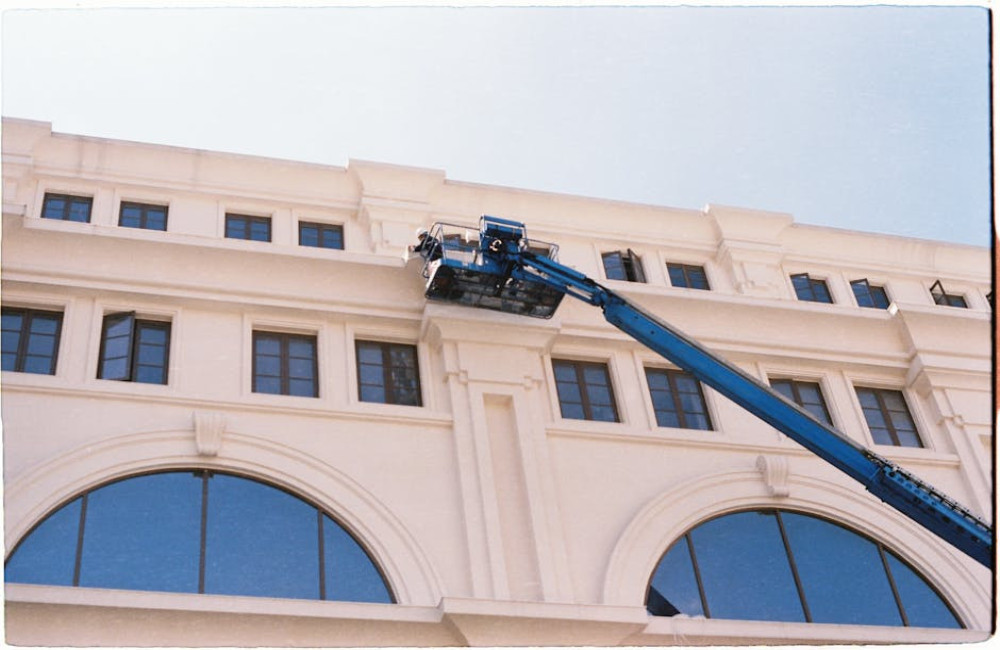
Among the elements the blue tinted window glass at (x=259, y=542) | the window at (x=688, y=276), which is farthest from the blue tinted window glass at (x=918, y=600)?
the blue tinted window glass at (x=259, y=542)

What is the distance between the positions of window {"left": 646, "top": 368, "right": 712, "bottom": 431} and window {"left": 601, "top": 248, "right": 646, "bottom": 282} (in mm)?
→ 2538

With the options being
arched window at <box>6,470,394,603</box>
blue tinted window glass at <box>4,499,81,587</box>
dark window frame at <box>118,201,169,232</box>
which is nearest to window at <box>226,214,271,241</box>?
dark window frame at <box>118,201,169,232</box>

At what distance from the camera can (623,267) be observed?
1035 inches

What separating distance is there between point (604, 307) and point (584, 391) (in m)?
1.48

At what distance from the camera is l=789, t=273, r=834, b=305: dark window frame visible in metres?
27.2

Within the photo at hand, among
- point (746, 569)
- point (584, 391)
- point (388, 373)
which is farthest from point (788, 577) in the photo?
→ point (388, 373)

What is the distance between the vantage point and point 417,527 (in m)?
20.3

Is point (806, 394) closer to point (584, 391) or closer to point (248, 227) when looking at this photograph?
point (584, 391)

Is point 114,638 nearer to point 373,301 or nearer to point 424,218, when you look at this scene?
point 373,301

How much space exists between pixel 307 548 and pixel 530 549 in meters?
3.15

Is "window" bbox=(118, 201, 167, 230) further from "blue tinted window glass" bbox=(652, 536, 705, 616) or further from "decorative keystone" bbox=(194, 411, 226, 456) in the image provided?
"blue tinted window glass" bbox=(652, 536, 705, 616)

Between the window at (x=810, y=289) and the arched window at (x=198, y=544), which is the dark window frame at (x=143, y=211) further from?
the window at (x=810, y=289)

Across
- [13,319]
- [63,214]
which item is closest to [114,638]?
[13,319]

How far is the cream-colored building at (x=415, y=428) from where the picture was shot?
19.0 meters
